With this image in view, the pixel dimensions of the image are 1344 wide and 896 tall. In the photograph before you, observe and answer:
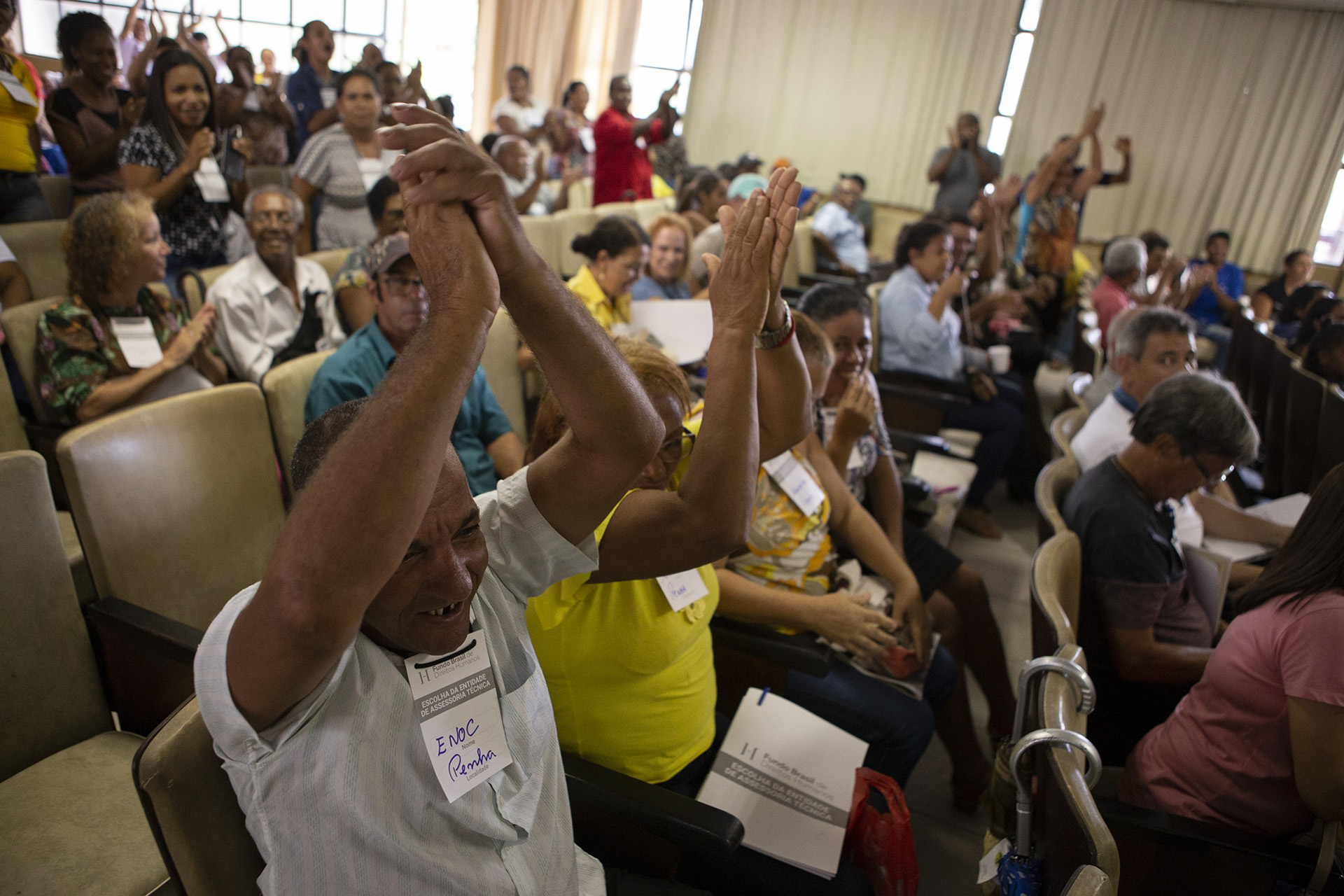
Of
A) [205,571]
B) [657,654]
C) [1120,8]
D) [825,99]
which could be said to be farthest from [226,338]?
[1120,8]

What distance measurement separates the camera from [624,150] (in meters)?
5.91

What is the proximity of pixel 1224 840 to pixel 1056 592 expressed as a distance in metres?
0.41

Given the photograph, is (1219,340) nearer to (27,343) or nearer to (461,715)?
(461,715)

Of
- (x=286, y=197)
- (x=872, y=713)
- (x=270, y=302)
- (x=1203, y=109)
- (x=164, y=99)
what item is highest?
(x=1203, y=109)

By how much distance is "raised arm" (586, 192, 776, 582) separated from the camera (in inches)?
42.9

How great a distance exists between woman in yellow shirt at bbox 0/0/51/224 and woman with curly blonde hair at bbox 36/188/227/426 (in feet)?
3.08

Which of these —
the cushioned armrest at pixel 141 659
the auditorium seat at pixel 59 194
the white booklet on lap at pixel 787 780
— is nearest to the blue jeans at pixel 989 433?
the white booklet on lap at pixel 787 780

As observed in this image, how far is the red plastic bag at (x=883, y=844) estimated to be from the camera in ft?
4.19

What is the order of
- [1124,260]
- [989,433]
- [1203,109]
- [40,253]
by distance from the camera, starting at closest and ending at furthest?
[40,253] → [989,433] → [1124,260] → [1203,109]

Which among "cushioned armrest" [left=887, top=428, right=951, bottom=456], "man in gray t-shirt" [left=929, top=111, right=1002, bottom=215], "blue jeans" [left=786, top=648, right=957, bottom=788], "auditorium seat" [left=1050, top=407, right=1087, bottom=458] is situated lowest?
"blue jeans" [left=786, top=648, right=957, bottom=788]

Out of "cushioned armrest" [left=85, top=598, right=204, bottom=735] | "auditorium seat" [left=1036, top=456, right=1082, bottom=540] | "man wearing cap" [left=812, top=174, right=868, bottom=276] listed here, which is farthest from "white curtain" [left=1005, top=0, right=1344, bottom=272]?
"cushioned armrest" [left=85, top=598, right=204, bottom=735]

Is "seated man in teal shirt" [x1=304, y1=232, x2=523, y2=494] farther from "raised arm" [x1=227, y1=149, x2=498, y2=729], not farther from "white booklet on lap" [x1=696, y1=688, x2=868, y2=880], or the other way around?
"raised arm" [x1=227, y1=149, x2=498, y2=729]

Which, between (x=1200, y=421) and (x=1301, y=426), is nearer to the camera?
(x=1200, y=421)

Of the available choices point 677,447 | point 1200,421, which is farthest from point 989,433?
point 677,447
